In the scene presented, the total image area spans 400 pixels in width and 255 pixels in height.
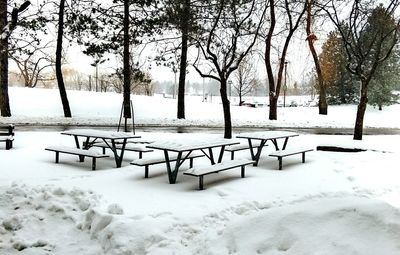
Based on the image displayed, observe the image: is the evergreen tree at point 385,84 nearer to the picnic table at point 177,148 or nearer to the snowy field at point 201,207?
the snowy field at point 201,207

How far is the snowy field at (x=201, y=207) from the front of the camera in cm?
476

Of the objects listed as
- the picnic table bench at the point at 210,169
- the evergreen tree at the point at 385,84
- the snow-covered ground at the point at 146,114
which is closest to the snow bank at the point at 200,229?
the picnic table bench at the point at 210,169

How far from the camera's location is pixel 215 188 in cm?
766

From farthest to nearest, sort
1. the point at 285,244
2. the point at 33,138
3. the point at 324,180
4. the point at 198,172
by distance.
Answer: the point at 33,138 < the point at 324,180 < the point at 198,172 < the point at 285,244

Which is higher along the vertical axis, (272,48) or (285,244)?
(272,48)

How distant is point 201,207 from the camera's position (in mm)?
6469

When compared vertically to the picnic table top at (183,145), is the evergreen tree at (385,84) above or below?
above

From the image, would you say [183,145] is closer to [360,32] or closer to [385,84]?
[360,32]

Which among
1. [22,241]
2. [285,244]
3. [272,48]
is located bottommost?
[22,241]

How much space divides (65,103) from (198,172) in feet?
56.5

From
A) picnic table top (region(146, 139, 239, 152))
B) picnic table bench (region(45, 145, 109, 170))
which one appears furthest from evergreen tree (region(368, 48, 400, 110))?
picnic table bench (region(45, 145, 109, 170))

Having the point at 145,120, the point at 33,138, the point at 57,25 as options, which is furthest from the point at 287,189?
the point at 57,25

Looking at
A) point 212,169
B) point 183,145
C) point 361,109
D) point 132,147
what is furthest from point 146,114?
point 212,169

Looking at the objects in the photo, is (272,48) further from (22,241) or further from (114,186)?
(22,241)
